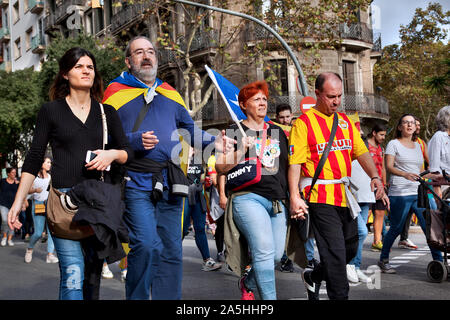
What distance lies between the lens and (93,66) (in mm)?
4152

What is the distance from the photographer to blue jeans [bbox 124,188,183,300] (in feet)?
13.9

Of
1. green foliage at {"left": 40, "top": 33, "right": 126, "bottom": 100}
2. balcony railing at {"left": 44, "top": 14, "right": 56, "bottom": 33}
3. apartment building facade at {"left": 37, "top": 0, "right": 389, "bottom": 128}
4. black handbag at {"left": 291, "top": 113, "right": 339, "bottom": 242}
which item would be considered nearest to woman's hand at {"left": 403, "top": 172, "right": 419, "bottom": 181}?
black handbag at {"left": 291, "top": 113, "right": 339, "bottom": 242}

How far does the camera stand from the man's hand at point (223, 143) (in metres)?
4.56

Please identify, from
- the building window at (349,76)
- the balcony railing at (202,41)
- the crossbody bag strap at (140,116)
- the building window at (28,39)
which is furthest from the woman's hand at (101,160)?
the building window at (28,39)

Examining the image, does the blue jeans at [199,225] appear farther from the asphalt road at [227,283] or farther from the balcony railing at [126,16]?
the balcony railing at [126,16]

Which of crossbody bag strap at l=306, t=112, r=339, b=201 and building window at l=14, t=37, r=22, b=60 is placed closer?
crossbody bag strap at l=306, t=112, r=339, b=201

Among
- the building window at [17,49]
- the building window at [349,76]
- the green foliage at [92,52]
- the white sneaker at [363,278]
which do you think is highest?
the building window at [17,49]

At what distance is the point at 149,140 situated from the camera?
422 cm

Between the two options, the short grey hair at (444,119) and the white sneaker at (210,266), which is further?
the white sneaker at (210,266)

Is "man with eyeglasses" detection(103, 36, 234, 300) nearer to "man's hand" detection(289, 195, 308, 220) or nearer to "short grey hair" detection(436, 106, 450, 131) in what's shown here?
"man's hand" detection(289, 195, 308, 220)

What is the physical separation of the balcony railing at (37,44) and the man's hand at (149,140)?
147ft

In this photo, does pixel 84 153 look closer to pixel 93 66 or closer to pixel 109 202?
pixel 109 202

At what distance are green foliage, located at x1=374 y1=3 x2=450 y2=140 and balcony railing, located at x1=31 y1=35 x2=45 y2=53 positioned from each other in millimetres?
26090

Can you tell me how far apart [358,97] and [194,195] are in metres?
24.4
